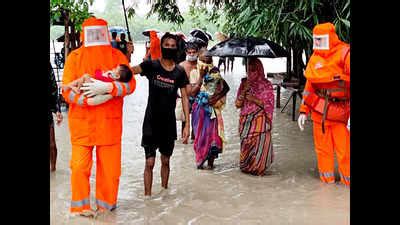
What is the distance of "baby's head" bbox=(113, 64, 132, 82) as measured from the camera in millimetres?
5258

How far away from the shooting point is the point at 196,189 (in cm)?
657

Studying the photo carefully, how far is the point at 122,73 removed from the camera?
208 inches

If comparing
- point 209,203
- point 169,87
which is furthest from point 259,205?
point 169,87

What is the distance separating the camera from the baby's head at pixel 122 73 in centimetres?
526

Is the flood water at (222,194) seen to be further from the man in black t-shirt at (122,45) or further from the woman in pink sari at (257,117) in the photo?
the man in black t-shirt at (122,45)

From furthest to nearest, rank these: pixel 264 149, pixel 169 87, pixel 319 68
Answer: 1. pixel 264 149
2. pixel 319 68
3. pixel 169 87

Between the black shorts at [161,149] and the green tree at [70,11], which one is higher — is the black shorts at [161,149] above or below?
below

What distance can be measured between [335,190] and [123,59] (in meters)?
2.90

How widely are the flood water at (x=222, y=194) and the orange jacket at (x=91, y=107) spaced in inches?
31.7

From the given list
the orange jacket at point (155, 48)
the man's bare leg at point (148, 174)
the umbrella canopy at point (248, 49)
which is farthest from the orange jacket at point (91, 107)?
the umbrella canopy at point (248, 49)

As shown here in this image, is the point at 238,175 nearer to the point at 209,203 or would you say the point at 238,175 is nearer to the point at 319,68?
the point at 209,203

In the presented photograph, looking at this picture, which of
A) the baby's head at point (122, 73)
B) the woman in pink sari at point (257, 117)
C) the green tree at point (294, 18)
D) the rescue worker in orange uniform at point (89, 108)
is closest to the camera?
the rescue worker in orange uniform at point (89, 108)

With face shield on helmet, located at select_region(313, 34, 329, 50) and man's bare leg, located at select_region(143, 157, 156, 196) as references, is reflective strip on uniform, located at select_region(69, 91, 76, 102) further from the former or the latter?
face shield on helmet, located at select_region(313, 34, 329, 50)

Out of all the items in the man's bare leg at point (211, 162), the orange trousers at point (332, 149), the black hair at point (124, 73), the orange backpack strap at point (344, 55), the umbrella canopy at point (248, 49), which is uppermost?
the umbrella canopy at point (248, 49)
